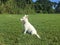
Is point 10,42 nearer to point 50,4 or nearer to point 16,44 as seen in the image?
point 16,44

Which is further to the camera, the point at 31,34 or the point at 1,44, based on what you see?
the point at 31,34

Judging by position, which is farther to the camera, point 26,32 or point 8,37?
point 26,32

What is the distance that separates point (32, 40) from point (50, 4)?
59638mm

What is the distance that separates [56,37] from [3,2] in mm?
24833

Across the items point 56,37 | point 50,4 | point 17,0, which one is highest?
point 56,37

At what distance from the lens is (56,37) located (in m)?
11.1

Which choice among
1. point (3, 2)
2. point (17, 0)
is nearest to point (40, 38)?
point (3, 2)

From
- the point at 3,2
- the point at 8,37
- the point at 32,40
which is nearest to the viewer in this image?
the point at 32,40

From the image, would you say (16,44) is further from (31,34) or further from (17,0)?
(17,0)

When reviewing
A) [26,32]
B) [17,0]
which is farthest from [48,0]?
[26,32]

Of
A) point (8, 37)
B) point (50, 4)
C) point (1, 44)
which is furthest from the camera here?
point (50, 4)

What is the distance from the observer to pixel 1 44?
31.2 ft

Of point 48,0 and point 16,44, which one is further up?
point 16,44

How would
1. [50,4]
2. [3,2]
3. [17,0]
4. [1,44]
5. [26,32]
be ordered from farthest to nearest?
[50,4] < [17,0] < [3,2] < [26,32] < [1,44]
